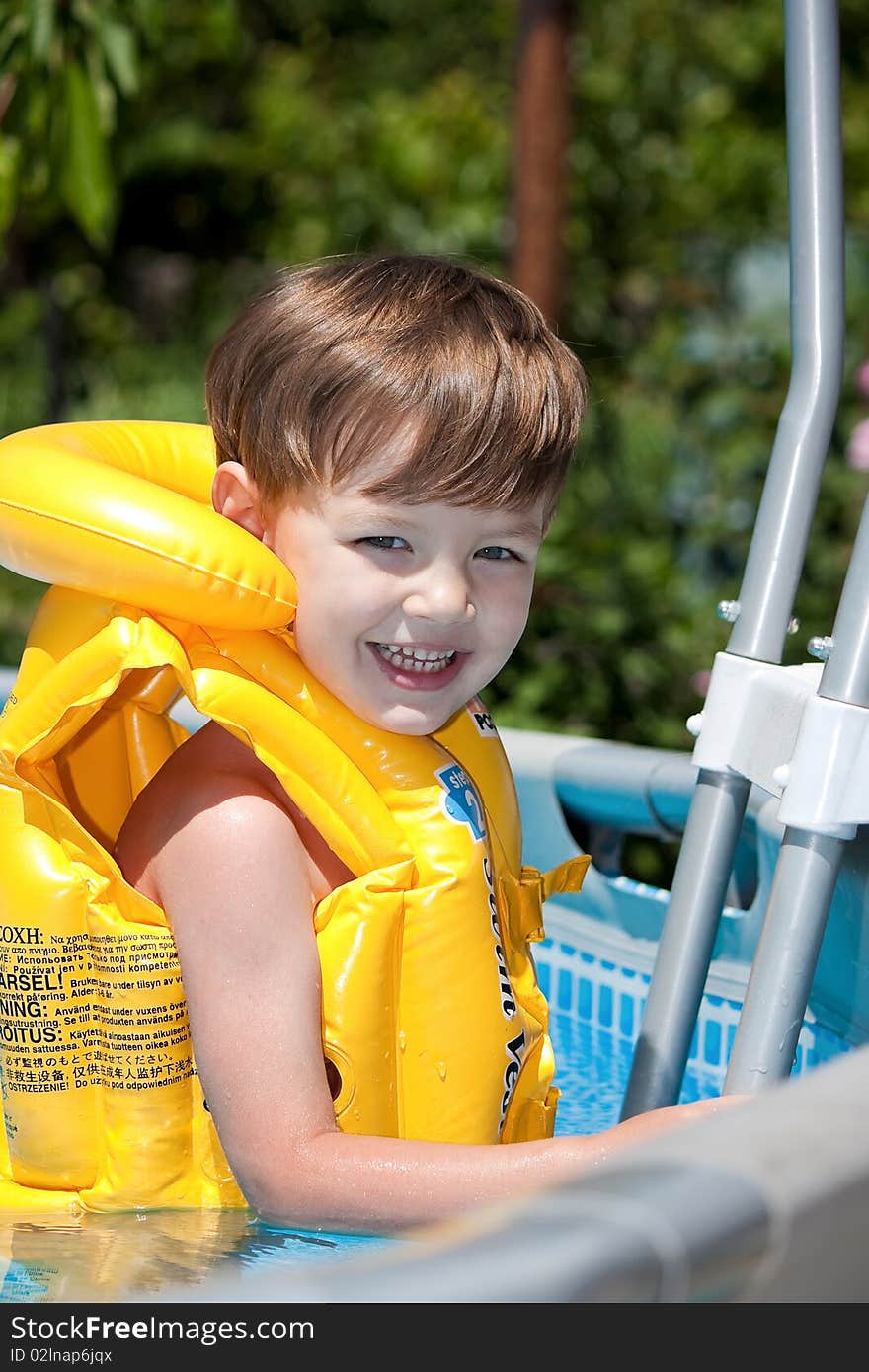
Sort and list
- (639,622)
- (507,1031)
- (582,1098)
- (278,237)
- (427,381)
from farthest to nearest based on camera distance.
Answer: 1. (278,237)
2. (639,622)
3. (582,1098)
4. (507,1031)
5. (427,381)

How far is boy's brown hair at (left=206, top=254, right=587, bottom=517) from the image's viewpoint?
55.5 inches

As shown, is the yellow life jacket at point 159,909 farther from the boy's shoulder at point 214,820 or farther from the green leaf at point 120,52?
the green leaf at point 120,52

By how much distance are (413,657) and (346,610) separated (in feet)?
0.26

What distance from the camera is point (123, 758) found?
175 centimetres

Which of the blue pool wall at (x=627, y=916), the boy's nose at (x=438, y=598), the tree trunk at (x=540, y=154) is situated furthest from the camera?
the tree trunk at (x=540, y=154)

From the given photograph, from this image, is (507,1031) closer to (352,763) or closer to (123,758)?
(352,763)

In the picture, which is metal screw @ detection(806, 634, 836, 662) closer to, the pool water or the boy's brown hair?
the boy's brown hair

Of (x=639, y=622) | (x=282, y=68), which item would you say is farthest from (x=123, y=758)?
(x=282, y=68)

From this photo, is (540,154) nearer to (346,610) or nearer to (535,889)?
(535,889)

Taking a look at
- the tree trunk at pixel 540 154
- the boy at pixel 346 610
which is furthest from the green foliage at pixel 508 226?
the boy at pixel 346 610

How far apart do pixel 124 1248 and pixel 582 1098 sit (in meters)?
0.86

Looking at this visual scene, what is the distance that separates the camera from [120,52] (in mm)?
2719

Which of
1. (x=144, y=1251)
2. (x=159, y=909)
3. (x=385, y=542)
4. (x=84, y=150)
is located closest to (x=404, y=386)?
(x=385, y=542)

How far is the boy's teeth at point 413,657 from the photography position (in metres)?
1.45
